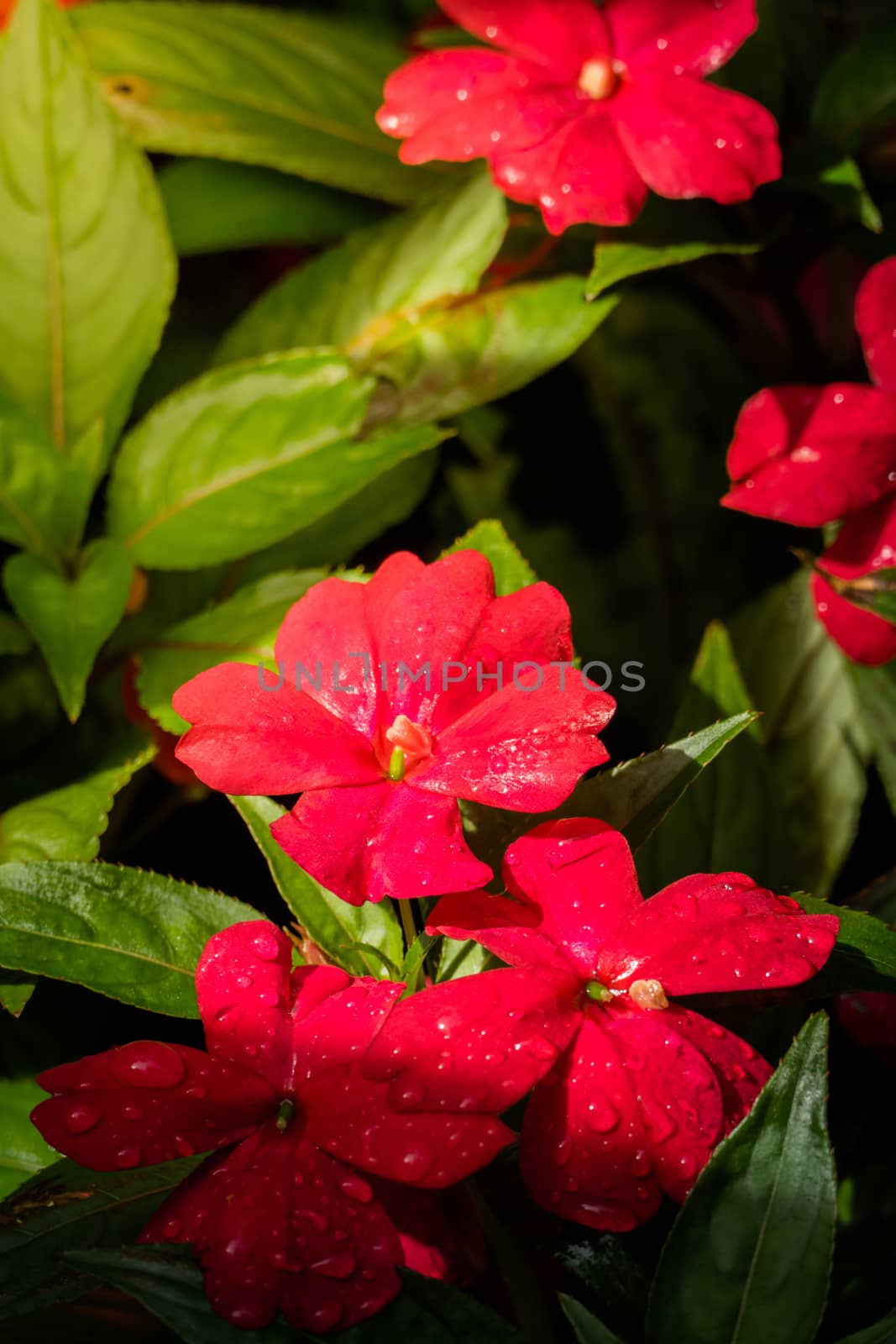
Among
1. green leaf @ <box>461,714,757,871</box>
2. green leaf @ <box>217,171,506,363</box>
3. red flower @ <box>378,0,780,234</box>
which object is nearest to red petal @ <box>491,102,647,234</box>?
red flower @ <box>378,0,780,234</box>

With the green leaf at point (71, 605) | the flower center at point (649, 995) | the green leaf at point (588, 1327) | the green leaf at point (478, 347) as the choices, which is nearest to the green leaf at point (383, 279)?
the green leaf at point (478, 347)

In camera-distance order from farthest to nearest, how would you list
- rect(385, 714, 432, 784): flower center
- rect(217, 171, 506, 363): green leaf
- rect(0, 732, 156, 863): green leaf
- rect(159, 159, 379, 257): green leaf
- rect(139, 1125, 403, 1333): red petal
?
rect(159, 159, 379, 257): green leaf → rect(217, 171, 506, 363): green leaf → rect(0, 732, 156, 863): green leaf → rect(385, 714, 432, 784): flower center → rect(139, 1125, 403, 1333): red petal

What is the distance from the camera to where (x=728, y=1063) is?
1.71 feet

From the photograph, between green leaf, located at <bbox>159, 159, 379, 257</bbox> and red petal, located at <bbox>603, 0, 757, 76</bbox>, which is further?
green leaf, located at <bbox>159, 159, 379, 257</bbox>

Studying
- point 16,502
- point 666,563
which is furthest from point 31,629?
point 666,563

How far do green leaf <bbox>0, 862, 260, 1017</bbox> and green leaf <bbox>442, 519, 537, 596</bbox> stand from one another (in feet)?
0.79

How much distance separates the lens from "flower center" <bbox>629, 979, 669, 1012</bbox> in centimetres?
50

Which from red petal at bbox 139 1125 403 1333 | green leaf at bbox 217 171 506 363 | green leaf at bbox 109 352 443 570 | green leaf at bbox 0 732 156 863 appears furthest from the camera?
green leaf at bbox 217 171 506 363

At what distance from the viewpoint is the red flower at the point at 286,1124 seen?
0.46 meters

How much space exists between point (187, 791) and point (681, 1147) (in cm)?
57

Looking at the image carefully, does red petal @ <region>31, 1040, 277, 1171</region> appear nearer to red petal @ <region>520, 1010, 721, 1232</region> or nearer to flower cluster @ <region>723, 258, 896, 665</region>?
red petal @ <region>520, 1010, 721, 1232</region>

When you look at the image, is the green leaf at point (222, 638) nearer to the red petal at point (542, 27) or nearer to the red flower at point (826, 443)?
the red flower at point (826, 443)

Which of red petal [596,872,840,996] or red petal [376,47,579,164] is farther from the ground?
red petal [376,47,579,164]

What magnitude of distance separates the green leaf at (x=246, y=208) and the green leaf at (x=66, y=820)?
1.84 feet
